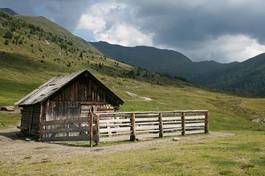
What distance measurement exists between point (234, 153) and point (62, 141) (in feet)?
65.3

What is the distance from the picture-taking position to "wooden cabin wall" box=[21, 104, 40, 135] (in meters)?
47.5

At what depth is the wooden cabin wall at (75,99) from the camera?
1850 inches

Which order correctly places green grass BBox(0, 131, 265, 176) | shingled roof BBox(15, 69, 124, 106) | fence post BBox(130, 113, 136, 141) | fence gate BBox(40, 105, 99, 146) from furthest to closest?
shingled roof BBox(15, 69, 124, 106)
fence post BBox(130, 113, 136, 141)
fence gate BBox(40, 105, 99, 146)
green grass BBox(0, 131, 265, 176)

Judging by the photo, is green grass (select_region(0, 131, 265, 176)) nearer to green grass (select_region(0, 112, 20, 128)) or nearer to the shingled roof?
the shingled roof

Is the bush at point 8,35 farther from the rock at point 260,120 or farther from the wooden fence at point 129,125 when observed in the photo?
the wooden fence at point 129,125

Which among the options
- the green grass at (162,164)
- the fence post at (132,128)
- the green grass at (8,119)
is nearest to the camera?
the green grass at (162,164)

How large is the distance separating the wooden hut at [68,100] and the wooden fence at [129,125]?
7.36 feet

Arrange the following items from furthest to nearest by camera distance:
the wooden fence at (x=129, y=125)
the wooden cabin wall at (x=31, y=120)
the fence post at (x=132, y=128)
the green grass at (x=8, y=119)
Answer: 1. the green grass at (x=8, y=119)
2. the wooden cabin wall at (x=31, y=120)
3. the fence post at (x=132, y=128)
4. the wooden fence at (x=129, y=125)

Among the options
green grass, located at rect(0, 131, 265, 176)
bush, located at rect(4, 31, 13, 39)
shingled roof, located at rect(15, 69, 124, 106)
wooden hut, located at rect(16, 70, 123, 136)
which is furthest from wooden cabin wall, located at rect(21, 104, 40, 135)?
bush, located at rect(4, 31, 13, 39)

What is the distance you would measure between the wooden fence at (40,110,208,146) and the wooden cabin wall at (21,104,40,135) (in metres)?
2.48

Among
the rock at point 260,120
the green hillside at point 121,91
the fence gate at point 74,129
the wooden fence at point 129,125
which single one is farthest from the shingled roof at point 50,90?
the rock at point 260,120

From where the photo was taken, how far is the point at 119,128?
36.7 meters

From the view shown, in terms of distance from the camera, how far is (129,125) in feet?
123

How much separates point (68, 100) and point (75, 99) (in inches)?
32.5
